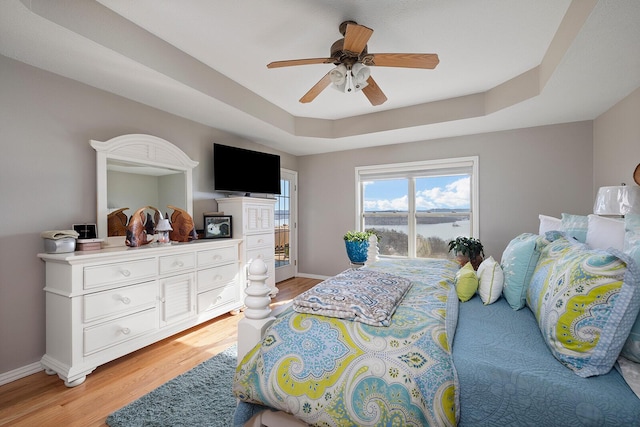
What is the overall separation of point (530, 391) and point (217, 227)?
3094 millimetres

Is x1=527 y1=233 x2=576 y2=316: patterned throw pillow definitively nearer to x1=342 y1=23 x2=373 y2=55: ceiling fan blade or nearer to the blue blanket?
the blue blanket

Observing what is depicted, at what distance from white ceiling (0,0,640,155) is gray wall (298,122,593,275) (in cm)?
30

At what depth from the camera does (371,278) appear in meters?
1.68

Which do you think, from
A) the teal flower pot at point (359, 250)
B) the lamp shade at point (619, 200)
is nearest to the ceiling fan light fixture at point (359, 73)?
the lamp shade at point (619, 200)

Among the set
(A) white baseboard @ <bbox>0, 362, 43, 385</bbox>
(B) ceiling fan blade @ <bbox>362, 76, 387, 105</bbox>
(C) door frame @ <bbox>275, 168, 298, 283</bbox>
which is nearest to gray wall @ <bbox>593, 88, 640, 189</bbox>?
(B) ceiling fan blade @ <bbox>362, 76, 387, 105</bbox>

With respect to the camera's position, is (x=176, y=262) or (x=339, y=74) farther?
(x=176, y=262)

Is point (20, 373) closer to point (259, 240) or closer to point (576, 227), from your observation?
point (259, 240)

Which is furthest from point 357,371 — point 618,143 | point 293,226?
point 293,226

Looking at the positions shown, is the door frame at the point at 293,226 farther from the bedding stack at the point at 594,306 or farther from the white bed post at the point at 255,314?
the bedding stack at the point at 594,306

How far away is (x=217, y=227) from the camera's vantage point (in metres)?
3.31

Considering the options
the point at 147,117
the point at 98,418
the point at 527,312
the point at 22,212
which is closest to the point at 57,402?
the point at 98,418

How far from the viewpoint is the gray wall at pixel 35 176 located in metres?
1.97

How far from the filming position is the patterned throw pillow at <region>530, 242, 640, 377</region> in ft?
2.95

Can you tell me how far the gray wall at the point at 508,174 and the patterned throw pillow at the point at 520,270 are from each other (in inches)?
91.2
